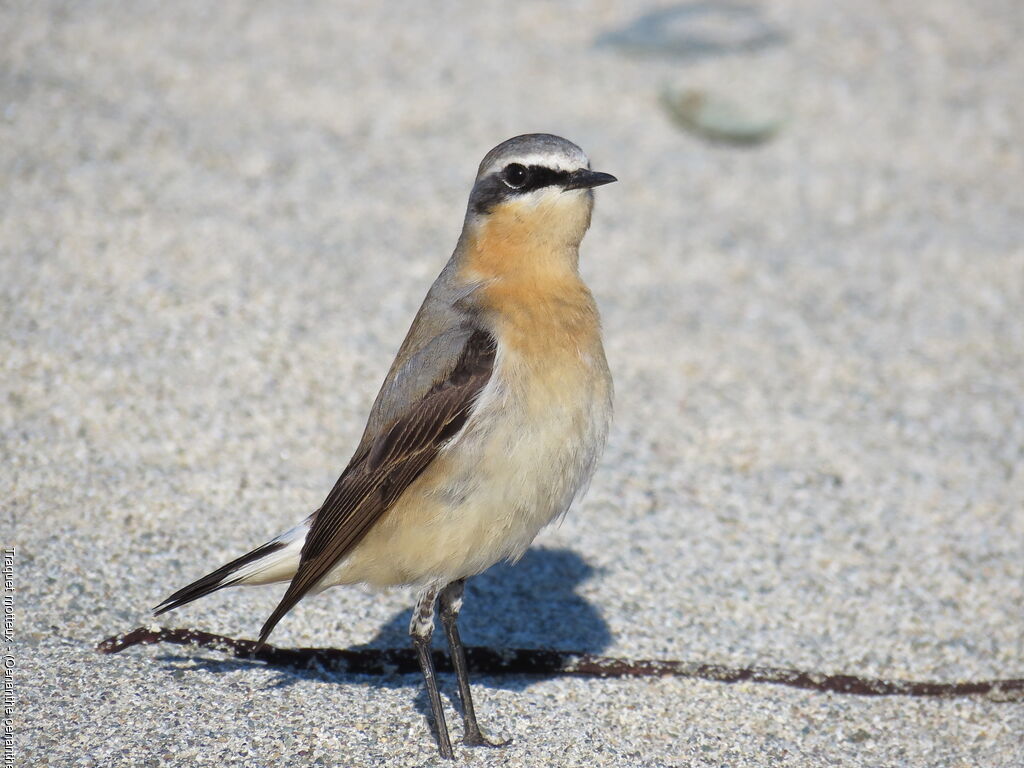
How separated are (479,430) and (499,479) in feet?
0.61

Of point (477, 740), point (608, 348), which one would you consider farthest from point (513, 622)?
point (608, 348)

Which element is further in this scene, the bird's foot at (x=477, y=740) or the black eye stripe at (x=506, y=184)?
the black eye stripe at (x=506, y=184)

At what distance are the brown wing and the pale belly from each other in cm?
5

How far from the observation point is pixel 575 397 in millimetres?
4031

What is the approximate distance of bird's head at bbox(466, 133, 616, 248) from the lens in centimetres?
425

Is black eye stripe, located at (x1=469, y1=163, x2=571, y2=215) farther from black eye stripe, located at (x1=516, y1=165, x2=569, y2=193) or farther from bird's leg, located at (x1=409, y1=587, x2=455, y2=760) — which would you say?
bird's leg, located at (x1=409, y1=587, x2=455, y2=760)

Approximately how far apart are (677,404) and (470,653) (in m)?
2.27

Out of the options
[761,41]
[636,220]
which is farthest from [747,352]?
[761,41]

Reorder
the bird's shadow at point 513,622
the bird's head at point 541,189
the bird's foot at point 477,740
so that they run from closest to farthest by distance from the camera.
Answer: the bird's foot at point 477,740
the bird's head at point 541,189
the bird's shadow at point 513,622

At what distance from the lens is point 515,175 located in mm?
4305

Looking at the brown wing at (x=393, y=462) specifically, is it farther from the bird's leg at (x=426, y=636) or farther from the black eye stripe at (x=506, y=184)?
the black eye stripe at (x=506, y=184)

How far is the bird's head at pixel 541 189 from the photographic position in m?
4.25

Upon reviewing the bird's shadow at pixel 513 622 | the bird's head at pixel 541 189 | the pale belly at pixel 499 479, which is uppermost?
the bird's head at pixel 541 189

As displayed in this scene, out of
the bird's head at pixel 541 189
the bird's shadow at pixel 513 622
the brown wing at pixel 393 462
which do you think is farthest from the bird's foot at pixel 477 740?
the bird's head at pixel 541 189
